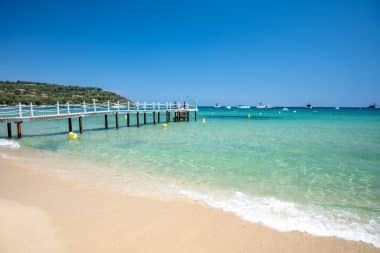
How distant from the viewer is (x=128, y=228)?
4098 millimetres

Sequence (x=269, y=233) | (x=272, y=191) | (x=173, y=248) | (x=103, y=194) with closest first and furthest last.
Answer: (x=173, y=248) < (x=269, y=233) < (x=103, y=194) < (x=272, y=191)

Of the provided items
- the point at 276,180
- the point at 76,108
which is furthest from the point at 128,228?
the point at 76,108

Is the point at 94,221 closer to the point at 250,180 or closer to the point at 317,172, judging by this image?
the point at 250,180

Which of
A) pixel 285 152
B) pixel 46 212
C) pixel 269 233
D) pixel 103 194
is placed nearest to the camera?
pixel 269 233

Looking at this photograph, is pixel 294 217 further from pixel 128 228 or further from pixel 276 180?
pixel 128 228

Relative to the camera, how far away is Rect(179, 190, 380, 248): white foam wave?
4.21 m

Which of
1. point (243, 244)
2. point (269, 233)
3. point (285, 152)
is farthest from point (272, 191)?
point (285, 152)

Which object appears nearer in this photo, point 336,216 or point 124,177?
point 336,216

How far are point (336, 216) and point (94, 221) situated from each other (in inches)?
182

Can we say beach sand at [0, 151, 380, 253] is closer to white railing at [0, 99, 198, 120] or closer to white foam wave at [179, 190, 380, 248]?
white foam wave at [179, 190, 380, 248]

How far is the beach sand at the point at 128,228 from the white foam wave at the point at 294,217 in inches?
9.6

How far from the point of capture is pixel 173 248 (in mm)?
3564

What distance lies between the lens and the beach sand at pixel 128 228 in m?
3.58

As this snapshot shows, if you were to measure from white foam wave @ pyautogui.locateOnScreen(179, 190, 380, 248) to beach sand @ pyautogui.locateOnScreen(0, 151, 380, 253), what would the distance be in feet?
0.80
